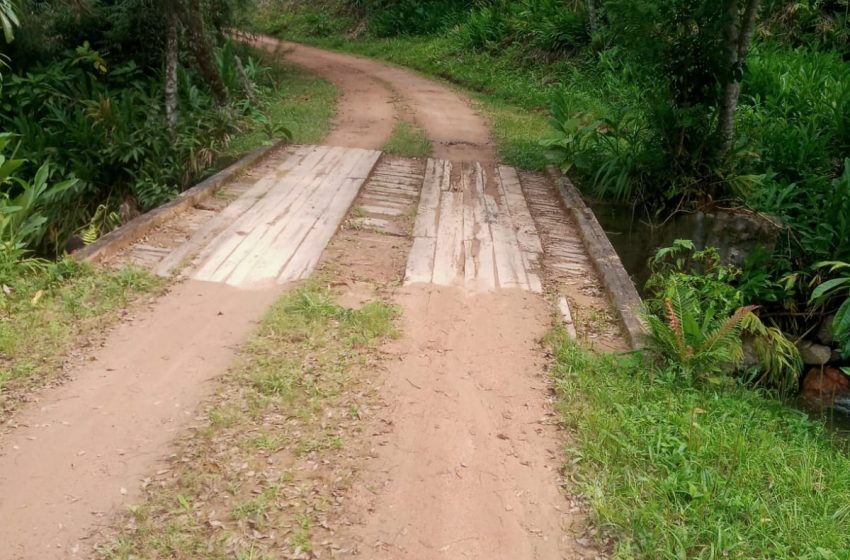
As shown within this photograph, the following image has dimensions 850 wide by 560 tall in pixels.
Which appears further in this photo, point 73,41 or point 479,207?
point 73,41

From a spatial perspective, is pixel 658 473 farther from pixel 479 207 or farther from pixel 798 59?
pixel 798 59

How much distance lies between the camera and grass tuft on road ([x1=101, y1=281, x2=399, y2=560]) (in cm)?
301

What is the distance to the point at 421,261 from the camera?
5969mm

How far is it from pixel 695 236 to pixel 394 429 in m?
4.61

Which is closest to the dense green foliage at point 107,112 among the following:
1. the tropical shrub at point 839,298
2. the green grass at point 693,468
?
the green grass at point 693,468

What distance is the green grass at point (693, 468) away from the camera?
3082 mm

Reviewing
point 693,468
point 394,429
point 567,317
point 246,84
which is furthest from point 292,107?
point 693,468

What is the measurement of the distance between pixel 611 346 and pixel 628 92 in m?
8.63

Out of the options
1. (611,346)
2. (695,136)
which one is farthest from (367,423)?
(695,136)

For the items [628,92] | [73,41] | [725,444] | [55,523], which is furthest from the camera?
[628,92]

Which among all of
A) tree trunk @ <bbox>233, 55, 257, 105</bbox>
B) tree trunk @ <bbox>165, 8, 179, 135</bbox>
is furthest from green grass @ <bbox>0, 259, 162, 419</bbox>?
tree trunk @ <bbox>233, 55, 257, 105</bbox>

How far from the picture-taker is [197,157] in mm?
8867

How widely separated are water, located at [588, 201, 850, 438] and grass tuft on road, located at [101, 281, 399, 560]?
11.8 ft

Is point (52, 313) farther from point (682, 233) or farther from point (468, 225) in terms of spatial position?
point (682, 233)
